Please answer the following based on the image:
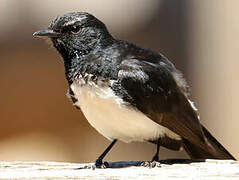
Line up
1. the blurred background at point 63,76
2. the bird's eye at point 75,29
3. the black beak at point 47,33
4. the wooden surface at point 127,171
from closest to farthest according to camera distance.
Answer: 1. the wooden surface at point 127,171
2. the black beak at point 47,33
3. the bird's eye at point 75,29
4. the blurred background at point 63,76

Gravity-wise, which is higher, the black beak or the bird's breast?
the black beak

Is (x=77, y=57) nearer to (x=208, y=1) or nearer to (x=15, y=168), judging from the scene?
(x=15, y=168)

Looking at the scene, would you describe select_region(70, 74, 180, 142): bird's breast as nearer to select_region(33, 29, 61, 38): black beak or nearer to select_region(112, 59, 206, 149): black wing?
select_region(112, 59, 206, 149): black wing

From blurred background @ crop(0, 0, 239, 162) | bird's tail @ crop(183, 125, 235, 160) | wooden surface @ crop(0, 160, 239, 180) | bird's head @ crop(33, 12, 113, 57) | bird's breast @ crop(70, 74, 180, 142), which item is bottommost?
blurred background @ crop(0, 0, 239, 162)

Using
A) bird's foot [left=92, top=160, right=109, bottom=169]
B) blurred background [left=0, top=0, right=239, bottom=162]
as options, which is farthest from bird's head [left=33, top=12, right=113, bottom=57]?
blurred background [left=0, top=0, right=239, bottom=162]

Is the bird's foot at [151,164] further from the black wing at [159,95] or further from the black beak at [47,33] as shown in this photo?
the black beak at [47,33]

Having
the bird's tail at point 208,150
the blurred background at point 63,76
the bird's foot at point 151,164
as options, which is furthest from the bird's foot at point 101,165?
the blurred background at point 63,76

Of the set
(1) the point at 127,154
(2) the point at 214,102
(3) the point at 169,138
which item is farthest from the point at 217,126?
(3) the point at 169,138
